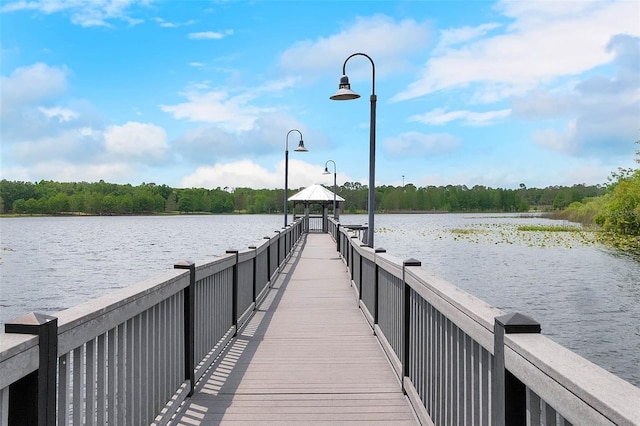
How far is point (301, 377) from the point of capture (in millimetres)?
5820

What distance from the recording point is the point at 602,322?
17.2m

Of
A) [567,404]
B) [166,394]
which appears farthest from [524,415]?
[166,394]

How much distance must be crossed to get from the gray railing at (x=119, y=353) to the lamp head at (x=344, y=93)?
7529mm

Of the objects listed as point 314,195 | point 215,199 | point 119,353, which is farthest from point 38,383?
point 215,199

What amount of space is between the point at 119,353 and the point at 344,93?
419 inches

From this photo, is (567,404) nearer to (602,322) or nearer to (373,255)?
(373,255)

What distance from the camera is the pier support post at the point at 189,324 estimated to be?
4984 millimetres

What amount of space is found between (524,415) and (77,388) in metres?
2.16

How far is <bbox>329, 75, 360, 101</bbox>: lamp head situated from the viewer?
1322 centimetres

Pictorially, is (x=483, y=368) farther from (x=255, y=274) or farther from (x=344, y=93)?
(x=344, y=93)

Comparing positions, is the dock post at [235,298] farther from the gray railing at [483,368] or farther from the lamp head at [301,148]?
the lamp head at [301,148]

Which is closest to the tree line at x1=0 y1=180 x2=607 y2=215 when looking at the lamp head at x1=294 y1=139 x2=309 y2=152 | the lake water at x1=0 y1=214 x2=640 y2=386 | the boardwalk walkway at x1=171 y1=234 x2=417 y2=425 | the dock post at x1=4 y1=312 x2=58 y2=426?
the lake water at x1=0 y1=214 x2=640 y2=386

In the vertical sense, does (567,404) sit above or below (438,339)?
above

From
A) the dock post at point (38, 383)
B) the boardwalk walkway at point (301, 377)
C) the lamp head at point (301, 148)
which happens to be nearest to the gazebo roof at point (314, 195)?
the lamp head at point (301, 148)
